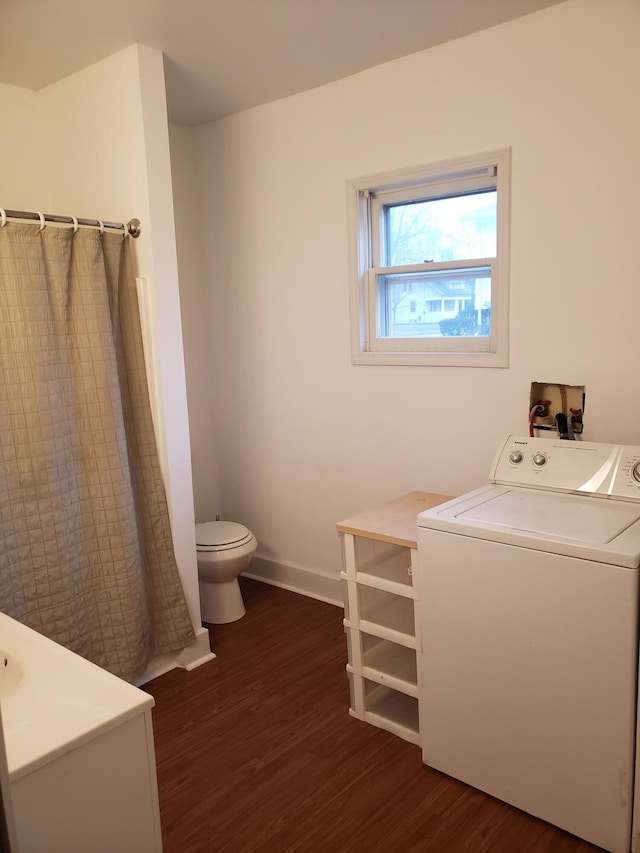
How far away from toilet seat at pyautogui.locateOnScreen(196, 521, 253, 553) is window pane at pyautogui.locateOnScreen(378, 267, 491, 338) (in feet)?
3.84

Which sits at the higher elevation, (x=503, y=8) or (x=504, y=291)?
(x=503, y=8)

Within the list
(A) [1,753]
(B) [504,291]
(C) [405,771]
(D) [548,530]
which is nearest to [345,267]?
(B) [504,291]

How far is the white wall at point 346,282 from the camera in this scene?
2346mm

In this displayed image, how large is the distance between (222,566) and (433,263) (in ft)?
5.44

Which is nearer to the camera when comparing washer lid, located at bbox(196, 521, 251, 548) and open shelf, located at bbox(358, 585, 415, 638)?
open shelf, located at bbox(358, 585, 415, 638)

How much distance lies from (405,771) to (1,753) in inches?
73.2

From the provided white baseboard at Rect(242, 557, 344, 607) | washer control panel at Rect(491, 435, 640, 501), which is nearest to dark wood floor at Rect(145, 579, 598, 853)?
white baseboard at Rect(242, 557, 344, 607)

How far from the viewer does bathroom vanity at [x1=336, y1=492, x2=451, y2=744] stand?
7.62ft

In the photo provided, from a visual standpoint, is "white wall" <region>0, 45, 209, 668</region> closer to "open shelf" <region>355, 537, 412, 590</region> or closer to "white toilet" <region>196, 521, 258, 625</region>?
"white toilet" <region>196, 521, 258, 625</region>

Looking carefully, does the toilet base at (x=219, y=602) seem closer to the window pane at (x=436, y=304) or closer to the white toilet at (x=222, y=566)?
the white toilet at (x=222, y=566)

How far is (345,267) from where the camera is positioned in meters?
3.11

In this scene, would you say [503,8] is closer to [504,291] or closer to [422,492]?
[504,291]

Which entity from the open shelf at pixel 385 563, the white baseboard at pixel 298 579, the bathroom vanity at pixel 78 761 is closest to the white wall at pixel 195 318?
the white baseboard at pixel 298 579

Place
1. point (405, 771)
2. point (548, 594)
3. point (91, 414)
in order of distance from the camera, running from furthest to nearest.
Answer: point (91, 414) → point (405, 771) → point (548, 594)
